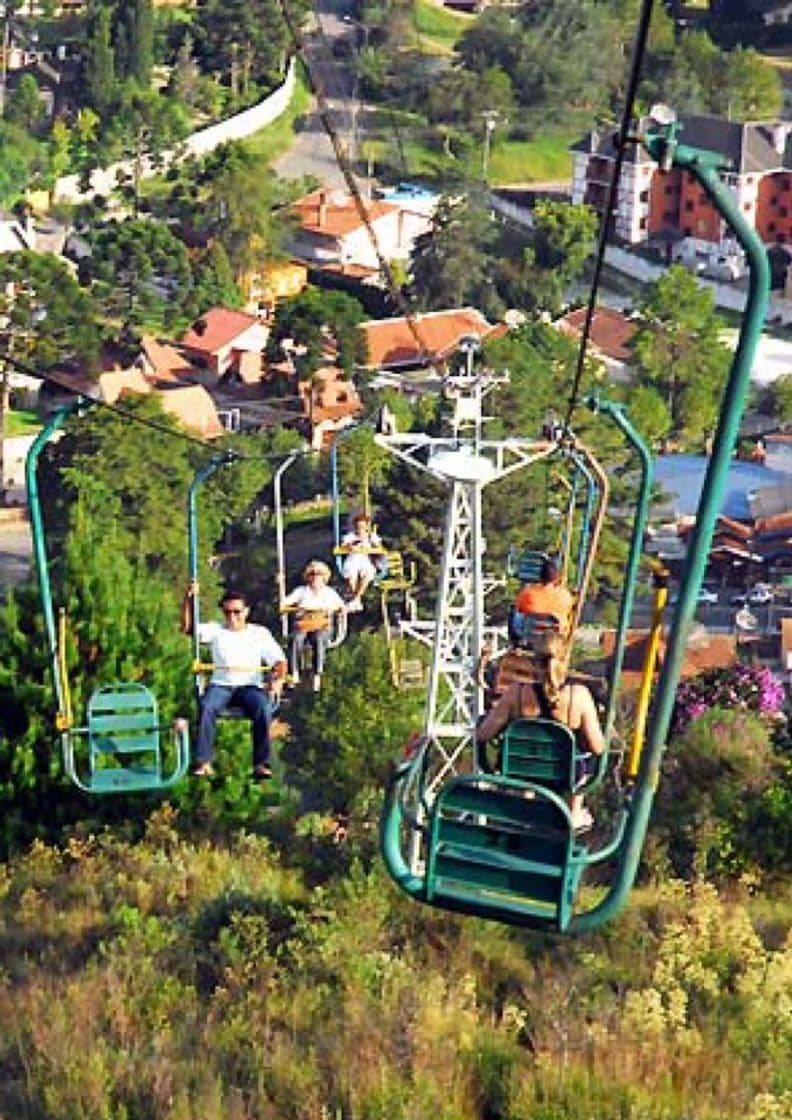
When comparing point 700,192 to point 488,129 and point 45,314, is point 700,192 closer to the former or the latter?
point 488,129

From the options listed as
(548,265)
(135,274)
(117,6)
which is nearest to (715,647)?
(135,274)

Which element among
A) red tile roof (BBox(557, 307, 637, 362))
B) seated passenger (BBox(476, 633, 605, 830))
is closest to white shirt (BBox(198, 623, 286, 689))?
seated passenger (BBox(476, 633, 605, 830))

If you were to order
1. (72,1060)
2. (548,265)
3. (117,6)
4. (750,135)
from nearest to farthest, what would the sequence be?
(72,1060) < (548,265) < (750,135) < (117,6)

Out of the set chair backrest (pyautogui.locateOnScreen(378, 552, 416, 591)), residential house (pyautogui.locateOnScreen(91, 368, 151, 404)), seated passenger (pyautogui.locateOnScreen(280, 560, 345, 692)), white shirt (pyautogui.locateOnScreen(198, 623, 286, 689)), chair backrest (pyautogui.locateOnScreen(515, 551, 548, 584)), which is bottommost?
residential house (pyautogui.locateOnScreen(91, 368, 151, 404))

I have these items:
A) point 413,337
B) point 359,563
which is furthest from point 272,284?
point 359,563

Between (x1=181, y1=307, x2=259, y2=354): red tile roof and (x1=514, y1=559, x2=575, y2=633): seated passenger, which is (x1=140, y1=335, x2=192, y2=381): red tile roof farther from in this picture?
(x1=514, y1=559, x2=575, y2=633): seated passenger

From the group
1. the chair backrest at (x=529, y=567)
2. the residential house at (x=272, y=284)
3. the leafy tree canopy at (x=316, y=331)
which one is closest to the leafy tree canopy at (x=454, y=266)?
the residential house at (x=272, y=284)

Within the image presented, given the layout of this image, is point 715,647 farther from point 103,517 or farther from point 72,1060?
point 72,1060
